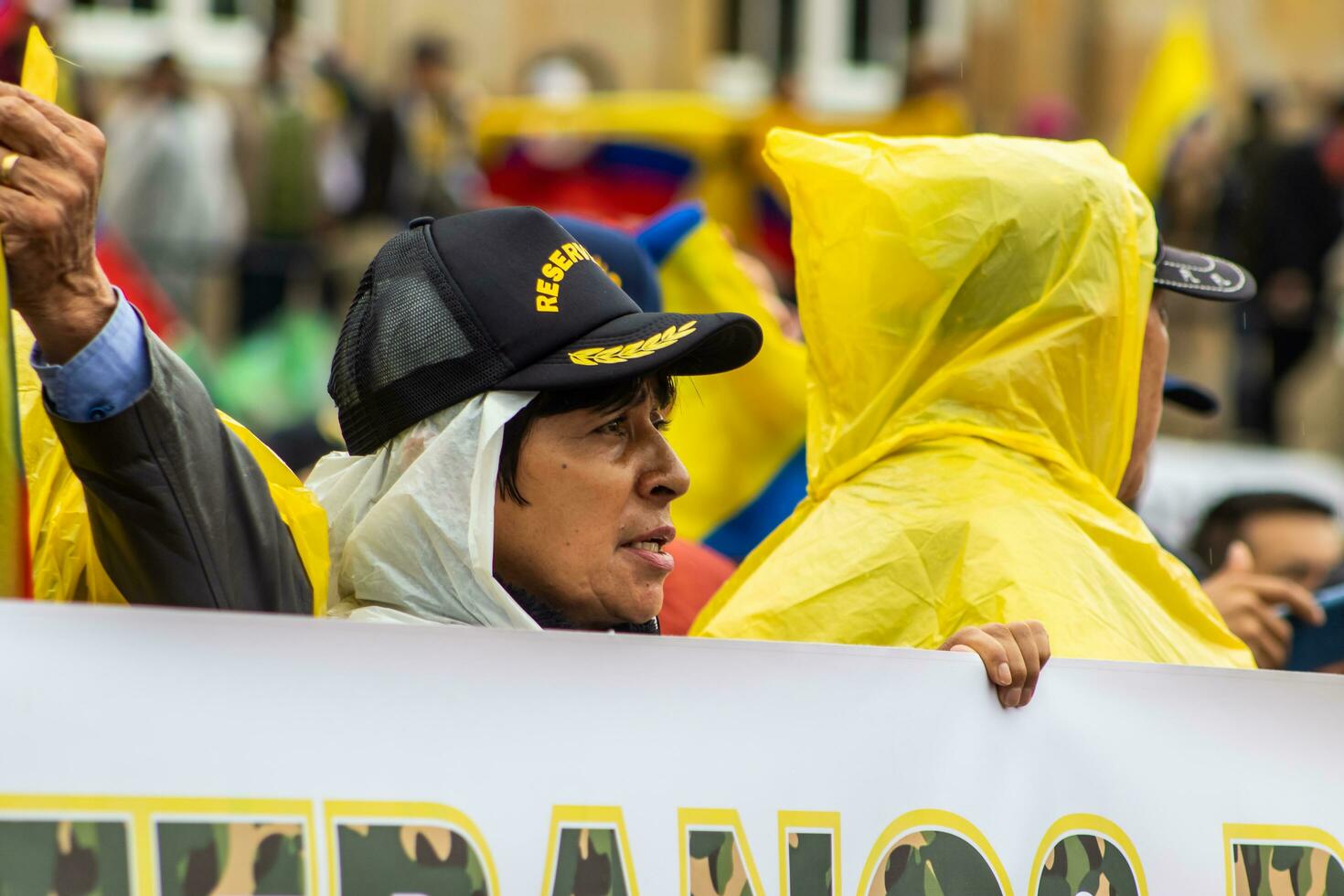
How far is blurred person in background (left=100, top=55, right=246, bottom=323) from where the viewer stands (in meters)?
11.7

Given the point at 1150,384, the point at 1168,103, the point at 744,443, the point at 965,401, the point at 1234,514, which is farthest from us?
the point at 1168,103

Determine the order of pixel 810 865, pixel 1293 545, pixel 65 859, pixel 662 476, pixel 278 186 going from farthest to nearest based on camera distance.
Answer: pixel 278 186 → pixel 1293 545 → pixel 662 476 → pixel 810 865 → pixel 65 859

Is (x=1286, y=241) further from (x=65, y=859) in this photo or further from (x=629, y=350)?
(x=65, y=859)

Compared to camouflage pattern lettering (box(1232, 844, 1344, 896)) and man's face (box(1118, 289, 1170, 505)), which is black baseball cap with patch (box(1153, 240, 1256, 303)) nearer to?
man's face (box(1118, 289, 1170, 505))

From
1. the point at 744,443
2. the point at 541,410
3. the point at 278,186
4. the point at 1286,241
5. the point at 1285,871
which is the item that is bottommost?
the point at 1286,241

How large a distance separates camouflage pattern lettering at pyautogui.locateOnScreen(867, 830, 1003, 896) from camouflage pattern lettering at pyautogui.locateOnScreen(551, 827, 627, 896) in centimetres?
34

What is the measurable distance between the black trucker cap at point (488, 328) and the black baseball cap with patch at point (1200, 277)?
1.05m

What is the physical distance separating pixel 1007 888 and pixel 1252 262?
11.3 metres

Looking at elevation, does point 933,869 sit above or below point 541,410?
below

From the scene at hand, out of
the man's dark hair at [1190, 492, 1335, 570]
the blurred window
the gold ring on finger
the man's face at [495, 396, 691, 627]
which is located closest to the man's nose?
the man's face at [495, 396, 691, 627]

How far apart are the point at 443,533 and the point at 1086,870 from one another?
905 millimetres

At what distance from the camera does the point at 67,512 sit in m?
2.69

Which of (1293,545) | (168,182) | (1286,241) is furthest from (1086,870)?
(1286,241)

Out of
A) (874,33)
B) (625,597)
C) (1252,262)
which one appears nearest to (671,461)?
(625,597)
